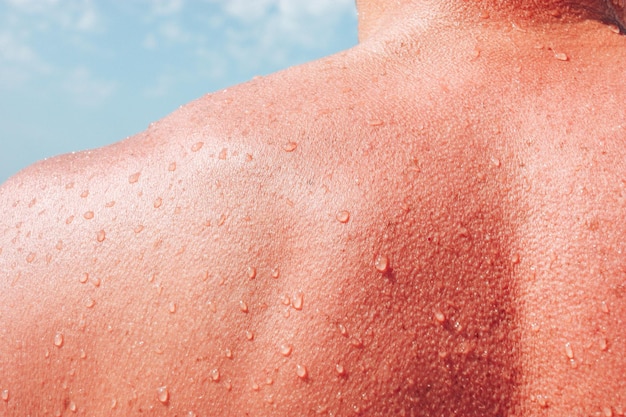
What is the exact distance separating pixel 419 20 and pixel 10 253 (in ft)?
2.63

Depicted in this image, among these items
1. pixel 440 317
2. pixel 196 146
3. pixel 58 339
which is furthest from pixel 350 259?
pixel 58 339

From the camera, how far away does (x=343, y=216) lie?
2.60 ft

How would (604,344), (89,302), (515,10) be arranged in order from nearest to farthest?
(604,344) → (89,302) → (515,10)

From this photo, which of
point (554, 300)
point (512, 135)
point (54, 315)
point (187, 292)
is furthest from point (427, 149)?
point (54, 315)

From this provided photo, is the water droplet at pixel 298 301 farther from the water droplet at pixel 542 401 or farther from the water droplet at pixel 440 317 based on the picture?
the water droplet at pixel 542 401

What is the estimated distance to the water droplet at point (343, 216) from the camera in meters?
0.79

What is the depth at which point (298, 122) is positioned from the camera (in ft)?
2.89

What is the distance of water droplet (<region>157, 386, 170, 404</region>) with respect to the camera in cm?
80

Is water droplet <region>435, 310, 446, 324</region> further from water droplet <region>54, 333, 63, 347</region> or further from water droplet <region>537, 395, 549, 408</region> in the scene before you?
water droplet <region>54, 333, 63, 347</region>

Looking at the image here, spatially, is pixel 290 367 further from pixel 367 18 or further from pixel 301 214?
pixel 367 18

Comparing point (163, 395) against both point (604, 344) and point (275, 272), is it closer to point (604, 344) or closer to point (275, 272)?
point (275, 272)

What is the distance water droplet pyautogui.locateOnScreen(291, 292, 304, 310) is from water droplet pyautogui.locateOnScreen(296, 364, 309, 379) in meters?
0.08

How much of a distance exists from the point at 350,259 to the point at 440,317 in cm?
14

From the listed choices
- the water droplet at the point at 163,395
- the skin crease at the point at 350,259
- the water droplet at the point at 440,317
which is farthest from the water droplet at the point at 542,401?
the water droplet at the point at 163,395
